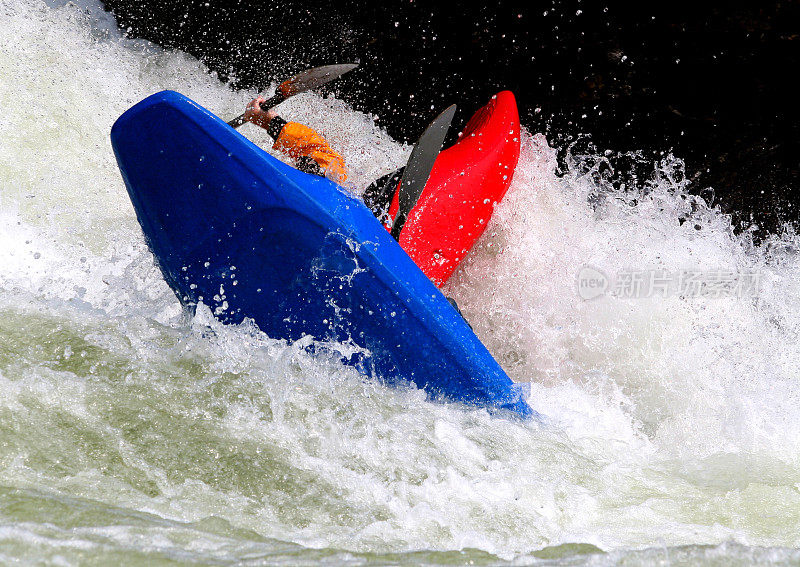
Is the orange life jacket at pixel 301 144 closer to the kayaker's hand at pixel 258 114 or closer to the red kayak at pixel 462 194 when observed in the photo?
the kayaker's hand at pixel 258 114

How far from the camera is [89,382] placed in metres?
1.40

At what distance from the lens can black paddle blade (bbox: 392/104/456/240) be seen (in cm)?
198

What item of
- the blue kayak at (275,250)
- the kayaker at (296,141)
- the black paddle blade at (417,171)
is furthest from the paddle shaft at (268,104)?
the blue kayak at (275,250)

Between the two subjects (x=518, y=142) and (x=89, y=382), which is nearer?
(x=89, y=382)

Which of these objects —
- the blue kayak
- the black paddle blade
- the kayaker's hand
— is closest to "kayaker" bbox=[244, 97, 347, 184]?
the kayaker's hand

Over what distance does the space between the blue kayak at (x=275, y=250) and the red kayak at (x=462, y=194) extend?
442 mm

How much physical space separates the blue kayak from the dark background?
2175 mm

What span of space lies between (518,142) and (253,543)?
216cm

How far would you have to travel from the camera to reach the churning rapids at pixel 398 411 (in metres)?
1.09

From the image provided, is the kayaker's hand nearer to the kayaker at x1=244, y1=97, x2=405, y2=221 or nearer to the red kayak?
the kayaker at x1=244, y1=97, x2=405, y2=221

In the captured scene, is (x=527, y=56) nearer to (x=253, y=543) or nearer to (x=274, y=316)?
(x=274, y=316)

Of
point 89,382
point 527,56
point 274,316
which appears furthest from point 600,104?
point 89,382

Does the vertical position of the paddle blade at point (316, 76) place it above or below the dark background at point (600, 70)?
below

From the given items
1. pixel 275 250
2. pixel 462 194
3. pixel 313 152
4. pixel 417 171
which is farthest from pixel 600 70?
pixel 275 250
